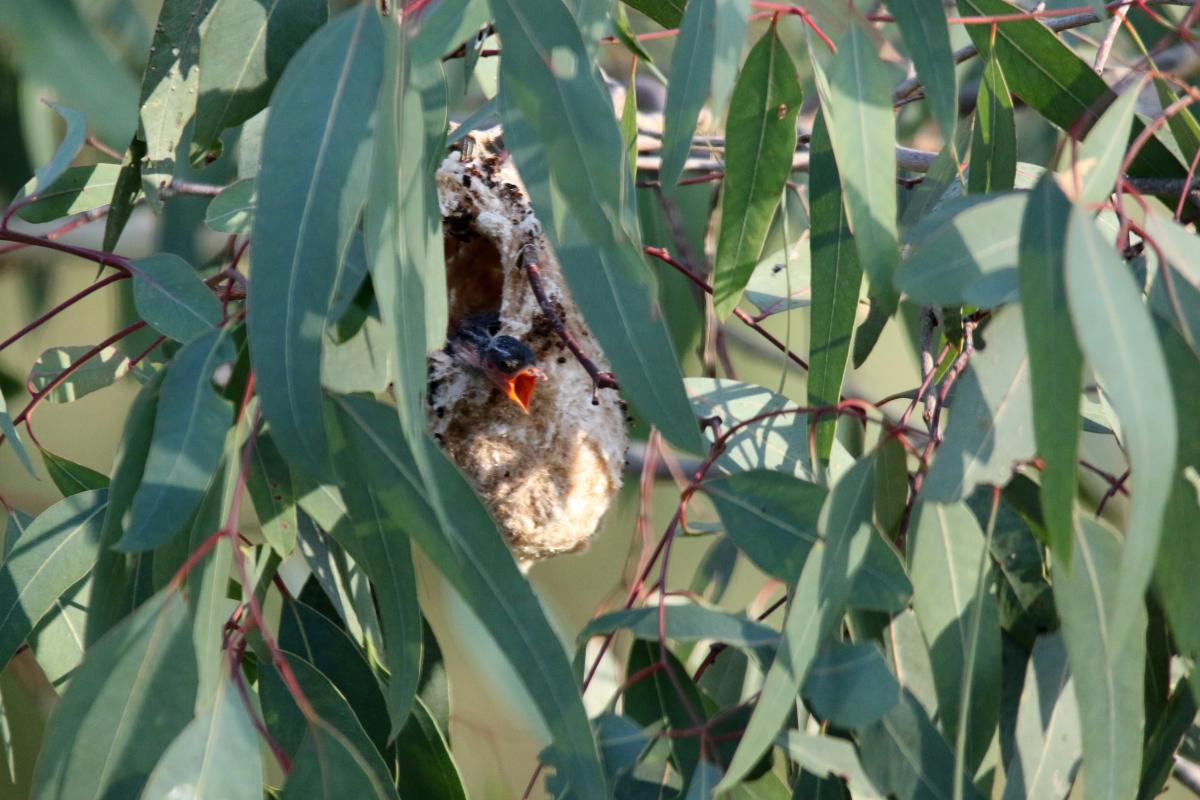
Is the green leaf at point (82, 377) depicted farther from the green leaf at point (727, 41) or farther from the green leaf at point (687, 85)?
the green leaf at point (727, 41)

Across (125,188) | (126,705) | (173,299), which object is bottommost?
(126,705)

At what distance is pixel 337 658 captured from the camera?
6.03 feet

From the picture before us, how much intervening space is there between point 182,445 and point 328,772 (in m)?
0.41

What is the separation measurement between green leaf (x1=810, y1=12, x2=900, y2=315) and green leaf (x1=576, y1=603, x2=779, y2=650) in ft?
1.44

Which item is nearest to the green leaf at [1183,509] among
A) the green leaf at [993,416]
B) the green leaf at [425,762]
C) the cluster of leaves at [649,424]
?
the cluster of leaves at [649,424]

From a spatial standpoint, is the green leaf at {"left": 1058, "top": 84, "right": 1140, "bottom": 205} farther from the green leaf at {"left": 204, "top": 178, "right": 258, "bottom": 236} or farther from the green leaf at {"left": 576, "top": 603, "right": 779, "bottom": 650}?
the green leaf at {"left": 204, "top": 178, "right": 258, "bottom": 236}

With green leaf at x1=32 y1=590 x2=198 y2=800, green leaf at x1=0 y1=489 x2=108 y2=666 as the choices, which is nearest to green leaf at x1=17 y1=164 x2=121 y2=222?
green leaf at x1=0 y1=489 x2=108 y2=666

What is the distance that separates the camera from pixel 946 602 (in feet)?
4.78

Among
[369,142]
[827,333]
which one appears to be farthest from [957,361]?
[369,142]

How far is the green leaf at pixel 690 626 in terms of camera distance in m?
1.47

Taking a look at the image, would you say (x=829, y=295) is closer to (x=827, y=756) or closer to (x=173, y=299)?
(x=827, y=756)

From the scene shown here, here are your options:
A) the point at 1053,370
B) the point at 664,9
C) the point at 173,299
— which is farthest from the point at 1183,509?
the point at 173,299

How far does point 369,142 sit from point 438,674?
1.01 metres

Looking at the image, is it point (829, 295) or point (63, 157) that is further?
point (63, 157)
